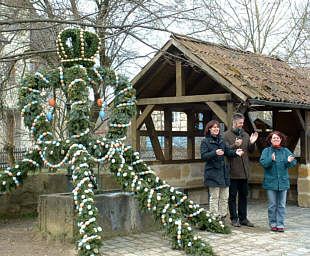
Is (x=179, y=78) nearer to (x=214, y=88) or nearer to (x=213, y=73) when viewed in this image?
(x=213, y=73)

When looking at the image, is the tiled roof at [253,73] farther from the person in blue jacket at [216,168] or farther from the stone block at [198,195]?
the stone block at [198,195]

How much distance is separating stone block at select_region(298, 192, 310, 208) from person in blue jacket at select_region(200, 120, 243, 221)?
344 centimetres

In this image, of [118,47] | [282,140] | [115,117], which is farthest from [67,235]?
[118,47]

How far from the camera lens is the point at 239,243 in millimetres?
6578

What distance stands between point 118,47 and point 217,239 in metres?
6.76

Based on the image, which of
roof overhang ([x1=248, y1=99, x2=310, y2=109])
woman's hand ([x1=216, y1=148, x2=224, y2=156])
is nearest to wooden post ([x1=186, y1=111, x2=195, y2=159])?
roof overhang ([x1=248, y1=99, x2=310, y2=109])

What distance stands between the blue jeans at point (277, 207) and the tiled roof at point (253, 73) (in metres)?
A: 1.85

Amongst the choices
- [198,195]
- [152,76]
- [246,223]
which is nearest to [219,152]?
[246,223]

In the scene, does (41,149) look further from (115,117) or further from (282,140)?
(282,140)

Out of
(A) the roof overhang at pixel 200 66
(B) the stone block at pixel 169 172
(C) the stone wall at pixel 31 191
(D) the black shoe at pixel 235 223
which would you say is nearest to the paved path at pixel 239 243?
(D) the black shoe at pixel 235 223

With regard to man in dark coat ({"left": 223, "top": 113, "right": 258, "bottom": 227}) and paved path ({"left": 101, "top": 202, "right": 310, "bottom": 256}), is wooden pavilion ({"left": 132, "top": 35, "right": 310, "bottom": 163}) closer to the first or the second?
man in dark coat ({"left": 223, "top": 113, "right": 258, "bottom": 227})

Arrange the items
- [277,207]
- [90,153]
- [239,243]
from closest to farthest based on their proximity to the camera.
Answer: [239,243], [90,153], [277,207]

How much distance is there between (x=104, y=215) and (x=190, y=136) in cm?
526

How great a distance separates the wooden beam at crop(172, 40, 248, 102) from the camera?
28.0 feet
